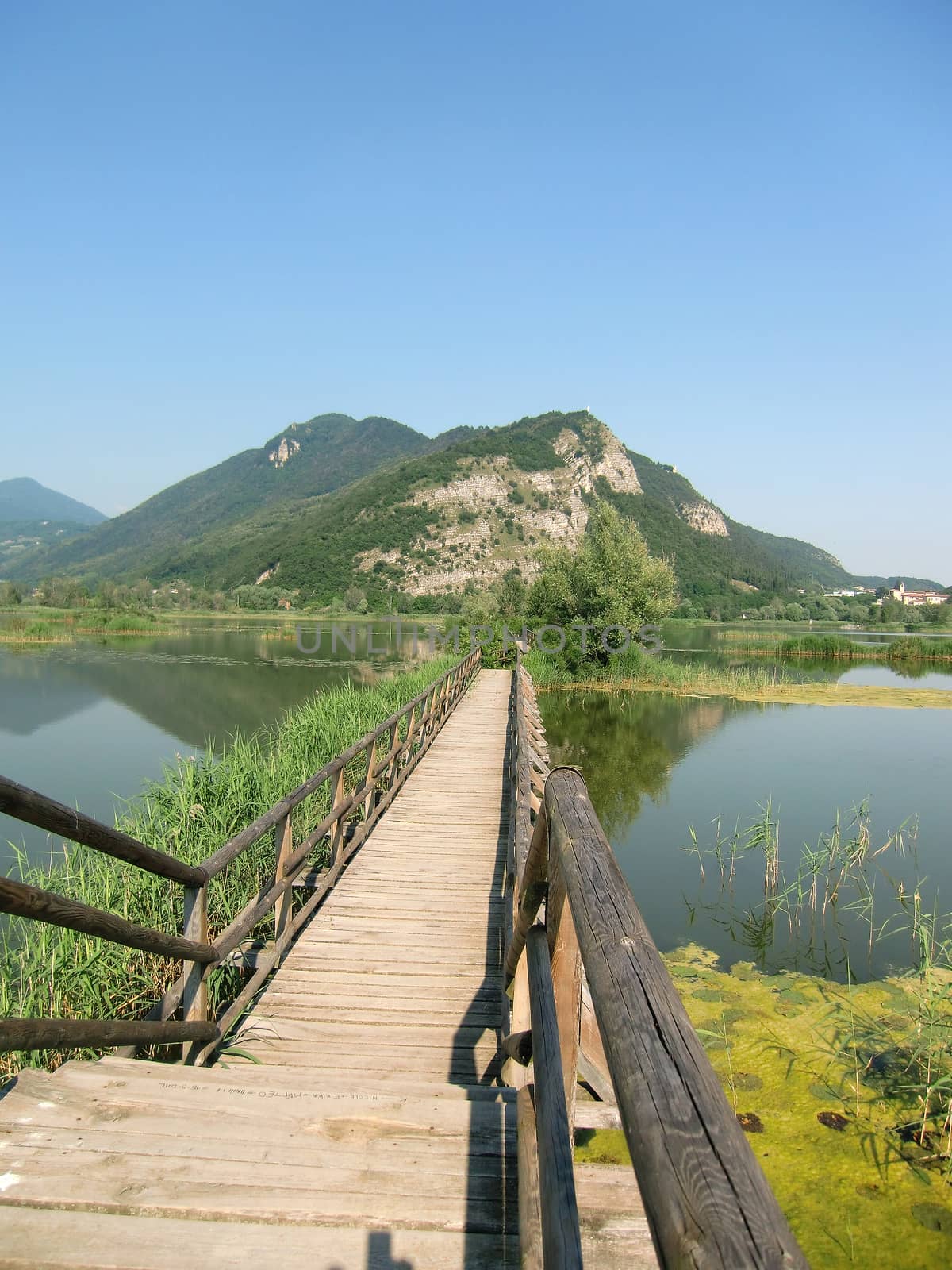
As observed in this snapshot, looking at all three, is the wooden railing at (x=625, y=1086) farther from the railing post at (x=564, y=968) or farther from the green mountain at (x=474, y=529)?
the green mountain at (x=474, y=529)

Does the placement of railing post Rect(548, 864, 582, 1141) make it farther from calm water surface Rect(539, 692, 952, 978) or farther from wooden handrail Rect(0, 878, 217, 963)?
calm water surface Rect(539, 692, 952, 978)

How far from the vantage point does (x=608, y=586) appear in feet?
102

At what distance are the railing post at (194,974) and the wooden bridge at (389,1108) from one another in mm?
12

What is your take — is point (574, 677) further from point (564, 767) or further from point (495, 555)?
point (495, 555)

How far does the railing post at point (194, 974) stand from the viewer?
10.9ft

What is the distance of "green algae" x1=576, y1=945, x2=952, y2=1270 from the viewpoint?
4.24m

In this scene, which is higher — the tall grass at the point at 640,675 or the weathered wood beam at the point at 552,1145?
the weathered wood beam at the point at 552,1145

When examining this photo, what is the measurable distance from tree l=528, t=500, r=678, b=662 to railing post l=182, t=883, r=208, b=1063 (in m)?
28.1

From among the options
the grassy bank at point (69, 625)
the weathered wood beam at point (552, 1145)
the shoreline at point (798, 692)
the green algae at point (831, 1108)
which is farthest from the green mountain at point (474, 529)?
the weathered wood beam at point (552, 1145)

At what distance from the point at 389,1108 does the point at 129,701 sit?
72.5ft

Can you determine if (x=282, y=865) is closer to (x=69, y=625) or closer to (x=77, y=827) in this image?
(x=77, y=827)
